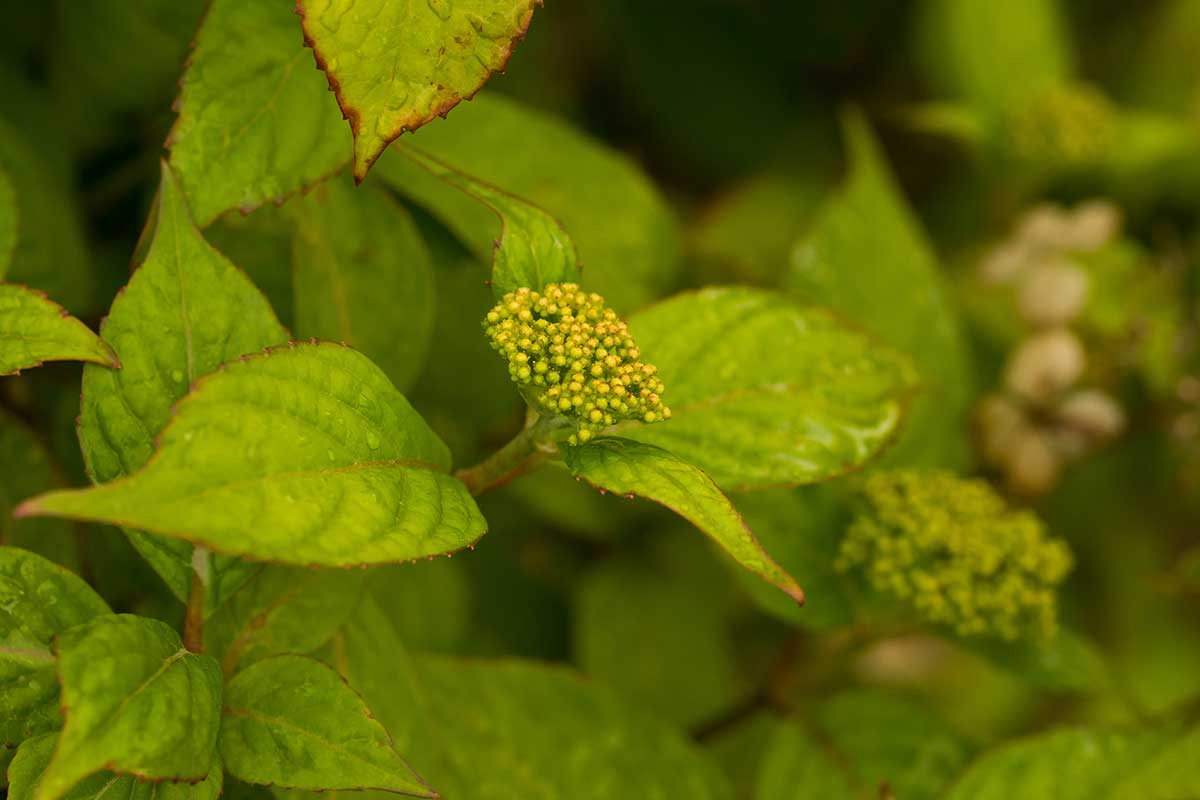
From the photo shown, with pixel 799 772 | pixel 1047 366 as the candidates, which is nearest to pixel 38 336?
pixel 799 772

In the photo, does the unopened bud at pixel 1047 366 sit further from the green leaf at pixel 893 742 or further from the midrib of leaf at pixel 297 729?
the midrib of leaf at pixel 297 729

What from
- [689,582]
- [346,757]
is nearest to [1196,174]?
[689,582]

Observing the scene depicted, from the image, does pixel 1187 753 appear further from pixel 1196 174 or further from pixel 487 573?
pixel 1196 174

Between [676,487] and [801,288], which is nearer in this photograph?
[676,487]

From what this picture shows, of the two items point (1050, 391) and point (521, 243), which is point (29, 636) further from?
point (1050, 391)

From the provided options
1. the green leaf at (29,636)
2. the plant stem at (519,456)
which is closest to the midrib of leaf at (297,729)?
the green leaf at (29,636)

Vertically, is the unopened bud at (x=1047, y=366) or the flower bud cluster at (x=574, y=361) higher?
the flower bud cluster at (x=574, y=361)

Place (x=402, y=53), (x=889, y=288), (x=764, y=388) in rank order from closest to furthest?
1. (x=402, y=53)
2. (x=764, y=388)
3. (x=889, y=288)
